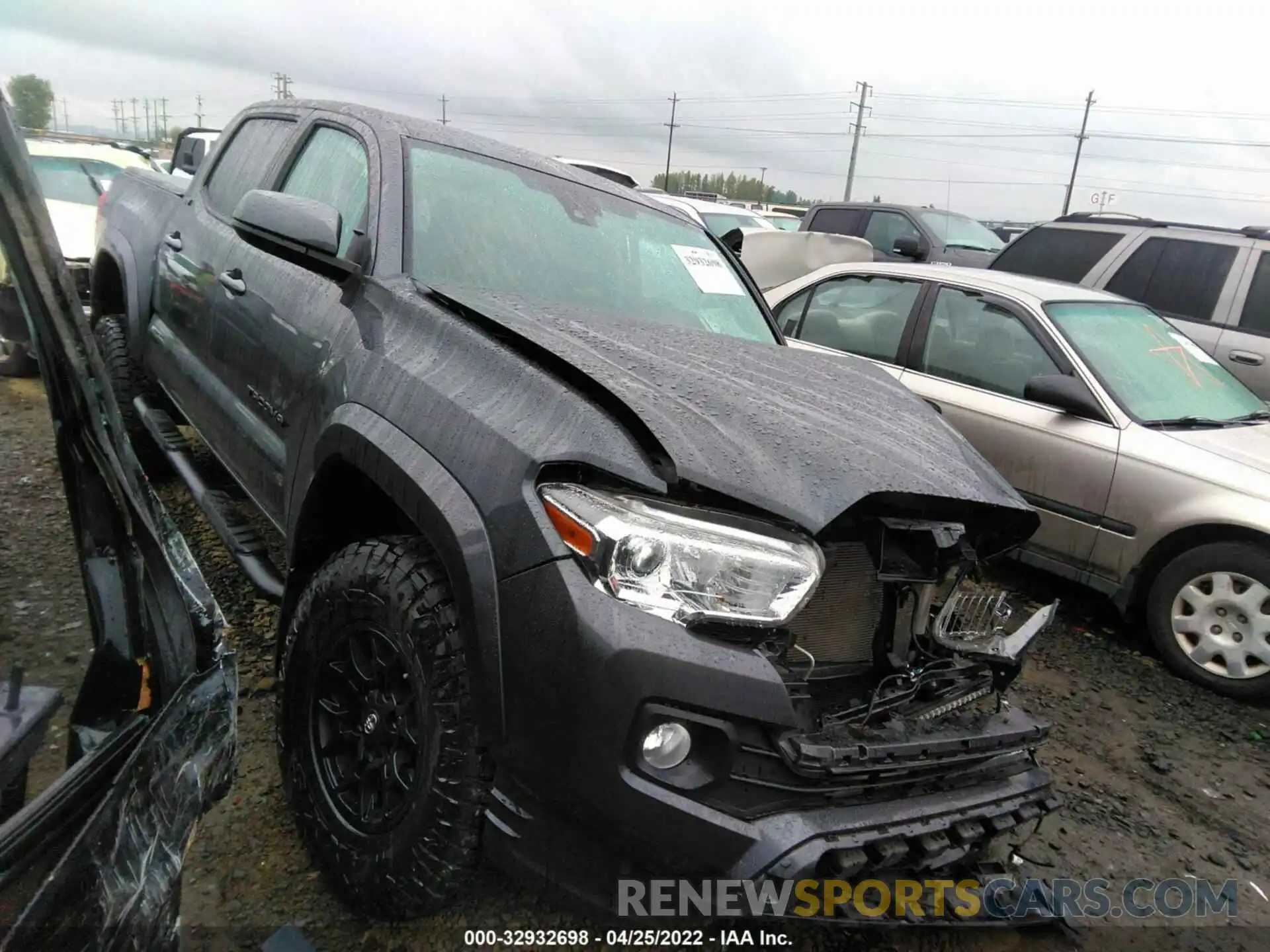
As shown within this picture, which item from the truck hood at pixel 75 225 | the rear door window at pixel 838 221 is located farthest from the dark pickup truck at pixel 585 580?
the rear door window at pixel 838 221

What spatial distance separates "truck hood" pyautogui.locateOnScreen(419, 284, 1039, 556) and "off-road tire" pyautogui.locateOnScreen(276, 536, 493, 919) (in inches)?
22.0

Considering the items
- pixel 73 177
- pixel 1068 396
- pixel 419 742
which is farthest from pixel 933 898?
pixel 73 177

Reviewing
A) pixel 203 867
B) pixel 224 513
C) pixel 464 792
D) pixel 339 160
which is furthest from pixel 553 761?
pixel 339 160

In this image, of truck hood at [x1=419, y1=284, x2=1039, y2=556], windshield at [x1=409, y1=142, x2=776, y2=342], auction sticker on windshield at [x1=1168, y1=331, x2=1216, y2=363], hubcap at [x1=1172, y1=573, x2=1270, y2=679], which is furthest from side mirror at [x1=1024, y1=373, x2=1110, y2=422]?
truck hood at [x1=419, y1=284, x2=1039, y2=556]

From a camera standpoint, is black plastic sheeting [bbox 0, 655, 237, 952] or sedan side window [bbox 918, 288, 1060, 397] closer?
black plastic sheeting [bbox 0, 655, 237, 952]

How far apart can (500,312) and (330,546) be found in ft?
2.57

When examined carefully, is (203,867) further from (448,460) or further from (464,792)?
(448,460)

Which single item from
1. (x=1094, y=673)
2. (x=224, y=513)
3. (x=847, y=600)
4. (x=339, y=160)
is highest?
(x=339, y=160)

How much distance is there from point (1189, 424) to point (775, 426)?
10.8 ft

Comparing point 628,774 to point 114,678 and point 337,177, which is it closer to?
point 114,678

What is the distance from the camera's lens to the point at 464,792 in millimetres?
1694

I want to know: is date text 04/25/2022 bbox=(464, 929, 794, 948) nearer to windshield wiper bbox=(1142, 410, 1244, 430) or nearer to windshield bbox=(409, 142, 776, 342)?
windshield bbox=(409, 142, 776, 342)

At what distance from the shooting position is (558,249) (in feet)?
9.15

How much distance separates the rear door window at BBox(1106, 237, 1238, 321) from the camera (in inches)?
250
